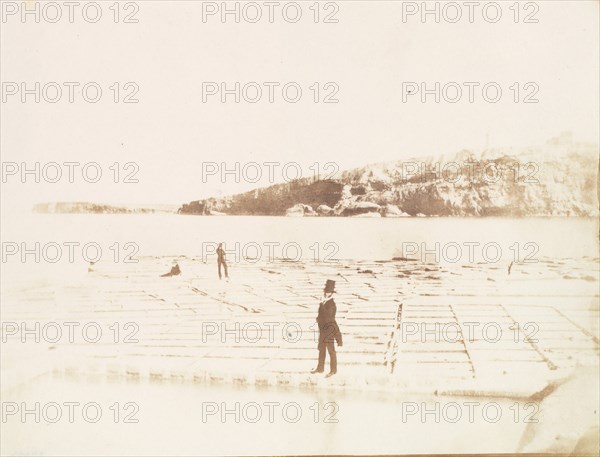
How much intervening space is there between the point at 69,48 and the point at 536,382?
1.69 metres

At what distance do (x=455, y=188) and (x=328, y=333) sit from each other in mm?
576

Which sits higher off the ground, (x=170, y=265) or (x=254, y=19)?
(x=254, y=19)

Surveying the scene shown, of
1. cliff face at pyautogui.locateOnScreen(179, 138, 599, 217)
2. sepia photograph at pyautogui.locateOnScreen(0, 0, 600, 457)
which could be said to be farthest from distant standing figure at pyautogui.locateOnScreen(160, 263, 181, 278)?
cliff face at pyautogui.locateOnScreen(179, 138, 599, 217)

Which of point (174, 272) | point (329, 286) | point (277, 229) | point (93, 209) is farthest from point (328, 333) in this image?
point (93, 209)

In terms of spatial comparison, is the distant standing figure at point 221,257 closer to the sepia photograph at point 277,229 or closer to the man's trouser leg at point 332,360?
the sepia photograph at point 277,229

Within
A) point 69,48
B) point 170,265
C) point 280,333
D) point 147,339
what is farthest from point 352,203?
point 69,48

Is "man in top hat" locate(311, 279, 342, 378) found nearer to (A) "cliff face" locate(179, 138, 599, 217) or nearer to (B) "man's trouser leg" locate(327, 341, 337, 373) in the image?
(B) "man's trouser leg" locate(327, 341, 337, 373)

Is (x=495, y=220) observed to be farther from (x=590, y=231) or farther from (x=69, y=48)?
(x=69, y=48)

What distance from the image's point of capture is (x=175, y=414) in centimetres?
194

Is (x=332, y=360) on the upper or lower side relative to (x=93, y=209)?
lower

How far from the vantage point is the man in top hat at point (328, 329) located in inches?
74.6

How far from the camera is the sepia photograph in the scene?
6.34ft

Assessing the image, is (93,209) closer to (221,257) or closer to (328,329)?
(221,257)

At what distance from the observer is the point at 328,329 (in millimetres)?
1910
